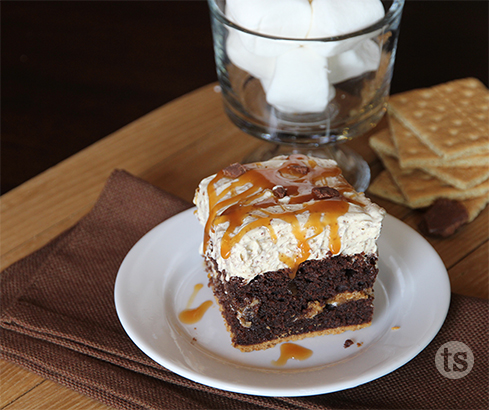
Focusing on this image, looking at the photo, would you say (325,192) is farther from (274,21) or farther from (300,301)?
(274,21)

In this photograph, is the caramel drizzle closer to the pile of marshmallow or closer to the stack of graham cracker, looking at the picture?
the pile of marshmallow

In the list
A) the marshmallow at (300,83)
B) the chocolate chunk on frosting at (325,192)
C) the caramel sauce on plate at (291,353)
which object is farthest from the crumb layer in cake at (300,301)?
the marshmallow at (300,83)

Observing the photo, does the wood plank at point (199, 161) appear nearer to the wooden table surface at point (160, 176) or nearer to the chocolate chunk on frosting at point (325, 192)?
the wooden table surface at point (160, 176)

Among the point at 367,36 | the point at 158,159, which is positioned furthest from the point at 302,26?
the point at 158,159

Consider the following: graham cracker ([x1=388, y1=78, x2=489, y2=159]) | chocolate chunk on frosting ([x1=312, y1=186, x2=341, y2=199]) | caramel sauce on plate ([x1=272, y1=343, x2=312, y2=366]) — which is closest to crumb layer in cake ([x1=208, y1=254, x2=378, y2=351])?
caramel sauce on plate ([x1=272, y1=343, x2=312, y2=366])

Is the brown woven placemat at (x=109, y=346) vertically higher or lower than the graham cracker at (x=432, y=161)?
lower

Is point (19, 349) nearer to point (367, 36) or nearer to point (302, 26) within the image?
point (302, 26)
